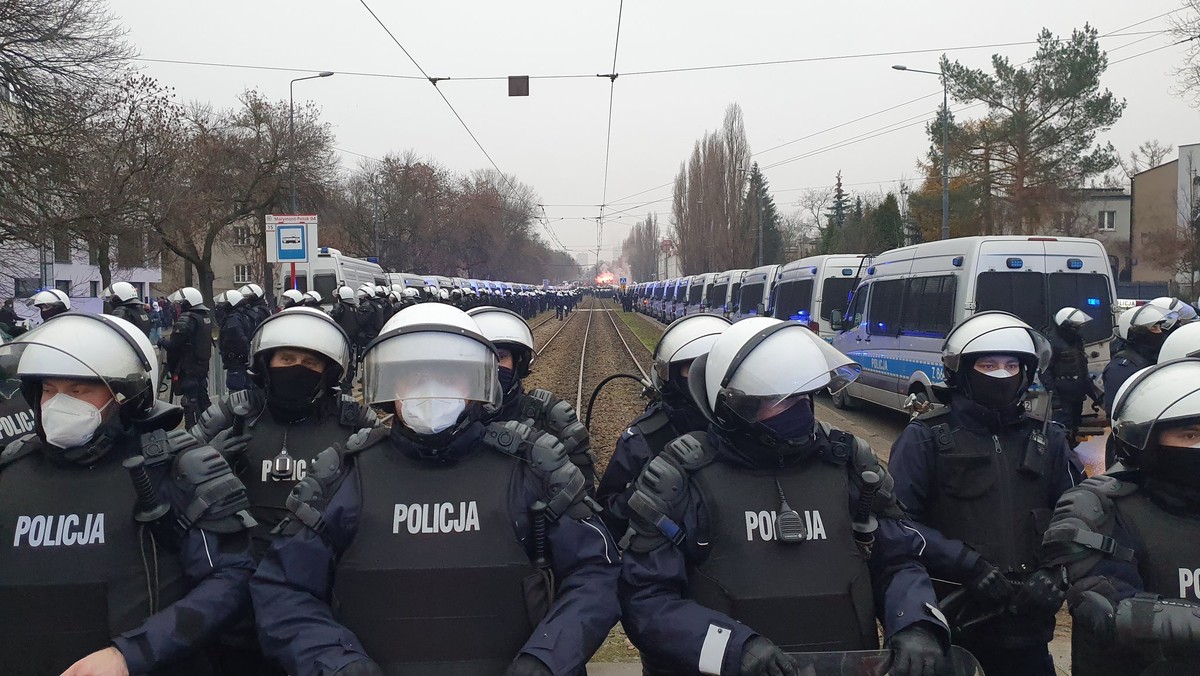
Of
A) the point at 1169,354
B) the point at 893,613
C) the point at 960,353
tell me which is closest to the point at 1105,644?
the point at 893,613

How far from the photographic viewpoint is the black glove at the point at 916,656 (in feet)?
7.01

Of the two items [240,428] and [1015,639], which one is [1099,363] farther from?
[240,428]

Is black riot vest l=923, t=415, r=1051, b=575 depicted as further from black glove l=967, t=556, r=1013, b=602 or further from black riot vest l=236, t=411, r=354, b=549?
black riot vest l=236, t=411, r=354, b=549

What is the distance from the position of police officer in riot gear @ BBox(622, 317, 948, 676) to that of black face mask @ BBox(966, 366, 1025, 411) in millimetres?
942

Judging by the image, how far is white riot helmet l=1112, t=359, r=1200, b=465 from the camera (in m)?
2.29

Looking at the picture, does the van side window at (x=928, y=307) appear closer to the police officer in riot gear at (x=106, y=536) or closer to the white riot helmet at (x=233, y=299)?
the white riot helmet at (x=233, y=299)

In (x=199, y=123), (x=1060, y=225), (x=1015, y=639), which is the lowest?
(x=1015, y=639)

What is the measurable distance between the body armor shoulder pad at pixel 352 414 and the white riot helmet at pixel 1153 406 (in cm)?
285

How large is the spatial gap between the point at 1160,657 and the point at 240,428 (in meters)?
3.35

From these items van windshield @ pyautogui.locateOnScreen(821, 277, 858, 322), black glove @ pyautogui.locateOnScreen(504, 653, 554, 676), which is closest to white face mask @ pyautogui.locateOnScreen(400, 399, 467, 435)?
black glove @ pyautogui.locateOnScreen(504, 653, 554, 676)

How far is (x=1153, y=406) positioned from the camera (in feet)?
7.73

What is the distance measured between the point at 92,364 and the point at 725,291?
95.9 ft

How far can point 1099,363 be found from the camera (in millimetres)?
10000

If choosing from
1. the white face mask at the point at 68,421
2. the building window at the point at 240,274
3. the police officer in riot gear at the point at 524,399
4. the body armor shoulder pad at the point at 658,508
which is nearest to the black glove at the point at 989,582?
the body armor shoulder pad at the point at 658,508
